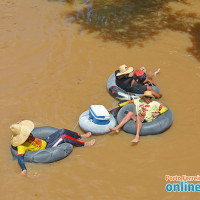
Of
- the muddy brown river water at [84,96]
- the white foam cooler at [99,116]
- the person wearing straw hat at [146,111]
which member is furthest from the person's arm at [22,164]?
the person wearing straw hat at [146,111]

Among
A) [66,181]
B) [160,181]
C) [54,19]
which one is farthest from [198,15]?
Answer: [66,181]

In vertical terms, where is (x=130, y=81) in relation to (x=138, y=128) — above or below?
above

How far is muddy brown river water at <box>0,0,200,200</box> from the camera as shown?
5.09 metres

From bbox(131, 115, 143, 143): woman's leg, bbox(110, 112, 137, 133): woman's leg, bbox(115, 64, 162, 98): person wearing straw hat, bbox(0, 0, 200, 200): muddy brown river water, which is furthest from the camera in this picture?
bbox(115, 64, 162, 98): person wearing straw hat

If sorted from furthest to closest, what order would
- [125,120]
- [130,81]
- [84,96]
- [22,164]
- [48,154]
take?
[84,96]
[130,81]
[125,120]
[48,154]
[22,164]

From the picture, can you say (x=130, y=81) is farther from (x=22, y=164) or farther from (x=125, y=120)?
(x=22, y=164)

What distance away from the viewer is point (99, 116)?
5.91 meters

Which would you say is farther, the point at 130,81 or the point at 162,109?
the point at 130,81

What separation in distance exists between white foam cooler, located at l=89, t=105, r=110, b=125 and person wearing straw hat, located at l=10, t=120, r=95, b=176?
0.39 m

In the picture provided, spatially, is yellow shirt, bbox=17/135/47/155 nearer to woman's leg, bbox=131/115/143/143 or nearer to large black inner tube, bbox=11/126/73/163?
large black inner tube, bbox=11/126/73/163

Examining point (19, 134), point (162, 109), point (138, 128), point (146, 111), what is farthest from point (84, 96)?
point (19, 134)

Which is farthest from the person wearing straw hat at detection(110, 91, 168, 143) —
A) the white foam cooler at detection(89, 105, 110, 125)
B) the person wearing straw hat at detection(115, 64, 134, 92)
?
the person wearing straw hat at detection(115, 64, 134, 92)

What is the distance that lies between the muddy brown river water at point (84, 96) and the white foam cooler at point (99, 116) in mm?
377

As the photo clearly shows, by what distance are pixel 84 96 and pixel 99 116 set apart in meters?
1.73
